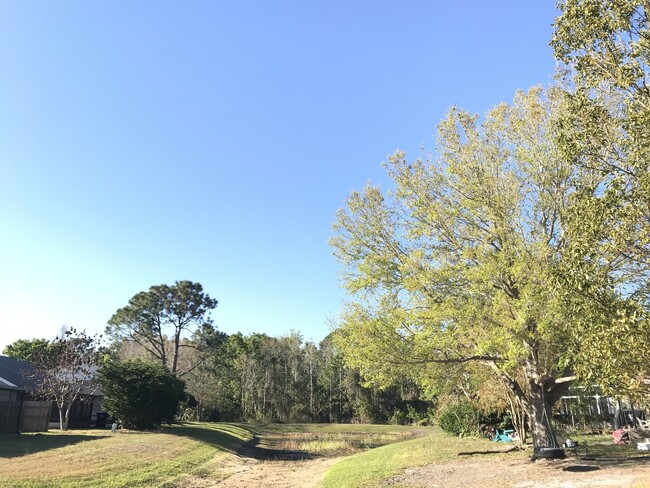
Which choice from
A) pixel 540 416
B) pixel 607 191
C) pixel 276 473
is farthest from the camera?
pixel 276 473

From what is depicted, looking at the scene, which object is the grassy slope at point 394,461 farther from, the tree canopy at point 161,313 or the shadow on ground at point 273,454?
the tree canopy at point 161,313

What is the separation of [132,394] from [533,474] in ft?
76.2

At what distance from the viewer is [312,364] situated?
59.1 m

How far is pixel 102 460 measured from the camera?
621 inches

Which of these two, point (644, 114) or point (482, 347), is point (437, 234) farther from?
point (644, 114)

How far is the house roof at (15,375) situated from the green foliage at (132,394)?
4.08m

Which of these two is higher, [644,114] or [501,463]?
[644,114]

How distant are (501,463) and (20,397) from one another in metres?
24.4

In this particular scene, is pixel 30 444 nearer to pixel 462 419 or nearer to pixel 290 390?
pixel 462 419

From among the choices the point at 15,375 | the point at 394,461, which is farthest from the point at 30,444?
the point at 394,461

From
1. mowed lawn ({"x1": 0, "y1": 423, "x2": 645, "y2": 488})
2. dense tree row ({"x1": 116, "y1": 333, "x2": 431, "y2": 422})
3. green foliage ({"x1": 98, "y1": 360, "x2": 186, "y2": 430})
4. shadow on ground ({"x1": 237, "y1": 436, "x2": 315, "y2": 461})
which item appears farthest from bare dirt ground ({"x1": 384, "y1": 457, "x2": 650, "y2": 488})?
dense tree row ({"x1": 116, "y1": 333, "x2": 431, "y2": 422})

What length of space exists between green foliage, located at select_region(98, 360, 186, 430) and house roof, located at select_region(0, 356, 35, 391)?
408 centimetres

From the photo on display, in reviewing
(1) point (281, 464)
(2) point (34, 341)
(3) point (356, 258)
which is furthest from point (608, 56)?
(2) point (34, 341)

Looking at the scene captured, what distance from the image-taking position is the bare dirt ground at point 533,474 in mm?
9531
